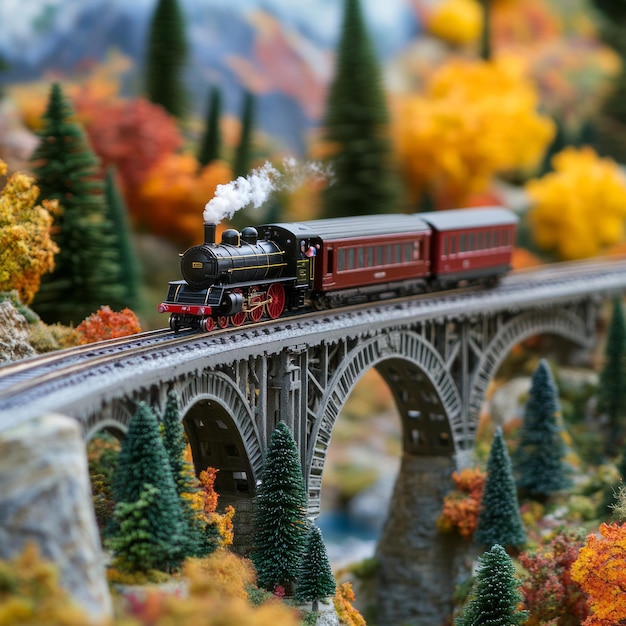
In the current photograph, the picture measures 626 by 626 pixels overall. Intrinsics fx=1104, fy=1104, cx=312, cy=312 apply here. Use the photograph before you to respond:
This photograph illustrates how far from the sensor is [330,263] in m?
40.8

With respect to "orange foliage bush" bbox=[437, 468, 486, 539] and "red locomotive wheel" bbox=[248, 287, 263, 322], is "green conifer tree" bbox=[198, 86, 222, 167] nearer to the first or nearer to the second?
"orange foliage bush" bbox=[437, 468, 486, 539]

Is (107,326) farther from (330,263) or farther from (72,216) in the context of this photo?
(72,216)

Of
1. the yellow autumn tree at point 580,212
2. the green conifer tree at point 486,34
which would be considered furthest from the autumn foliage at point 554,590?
the green conifer tree at point 486,34

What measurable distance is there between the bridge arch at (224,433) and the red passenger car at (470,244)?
1595 centimetres

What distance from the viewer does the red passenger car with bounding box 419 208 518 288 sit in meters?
48.0

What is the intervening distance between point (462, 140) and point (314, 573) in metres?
45.6

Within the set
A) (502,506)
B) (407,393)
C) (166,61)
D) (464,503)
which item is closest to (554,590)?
(502,506)

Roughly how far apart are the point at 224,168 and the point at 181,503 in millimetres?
35194

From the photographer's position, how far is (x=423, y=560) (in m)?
48.3

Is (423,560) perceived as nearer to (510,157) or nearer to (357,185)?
(357,185)

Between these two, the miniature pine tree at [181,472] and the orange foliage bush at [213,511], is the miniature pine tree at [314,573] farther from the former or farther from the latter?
the miniature pine tree at [181,472]

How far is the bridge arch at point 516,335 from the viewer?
4950 centimetres

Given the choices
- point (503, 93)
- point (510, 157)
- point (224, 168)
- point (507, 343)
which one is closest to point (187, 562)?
point (507, 343)

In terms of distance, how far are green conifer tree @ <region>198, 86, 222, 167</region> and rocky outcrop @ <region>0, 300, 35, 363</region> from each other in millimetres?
28378
